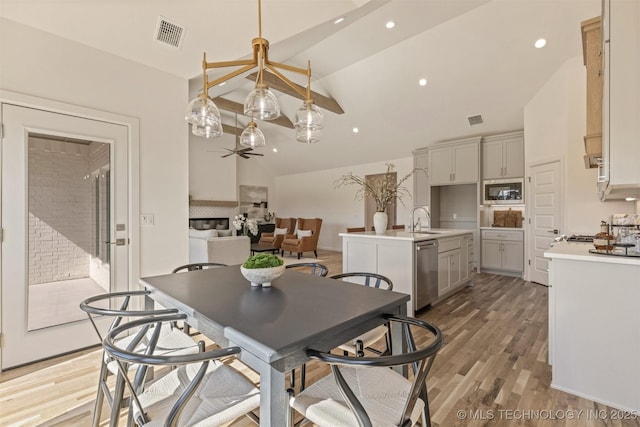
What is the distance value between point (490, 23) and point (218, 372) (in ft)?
16.8

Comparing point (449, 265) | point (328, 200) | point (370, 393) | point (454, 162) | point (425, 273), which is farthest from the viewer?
point (328, 200)

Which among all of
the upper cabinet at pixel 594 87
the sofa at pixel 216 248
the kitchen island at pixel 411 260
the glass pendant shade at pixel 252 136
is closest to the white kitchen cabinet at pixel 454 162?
the kitchen island at pixel 411 260

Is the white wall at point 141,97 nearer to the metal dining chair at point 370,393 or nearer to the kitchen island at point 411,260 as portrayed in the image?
the kitchen island at point 411,260

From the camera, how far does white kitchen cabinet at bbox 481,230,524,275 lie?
17.3ft

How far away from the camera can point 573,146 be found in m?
4.30

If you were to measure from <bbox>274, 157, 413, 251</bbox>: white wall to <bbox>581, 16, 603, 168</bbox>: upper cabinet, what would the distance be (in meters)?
5.24

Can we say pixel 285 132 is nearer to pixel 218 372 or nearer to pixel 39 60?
pixel 39 60

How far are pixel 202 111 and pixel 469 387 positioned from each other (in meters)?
2.51

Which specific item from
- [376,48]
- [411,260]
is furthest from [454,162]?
[411,260]

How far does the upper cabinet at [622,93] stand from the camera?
5.40 ft

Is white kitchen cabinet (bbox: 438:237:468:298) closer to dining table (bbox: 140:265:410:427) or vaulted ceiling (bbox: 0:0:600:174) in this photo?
dining table (bbox: 140:265:410:427)

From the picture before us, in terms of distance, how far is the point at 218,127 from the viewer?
6.62 ft

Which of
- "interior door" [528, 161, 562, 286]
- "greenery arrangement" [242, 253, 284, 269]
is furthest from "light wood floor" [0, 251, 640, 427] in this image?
"interior door" [528, 161, 562, 286]

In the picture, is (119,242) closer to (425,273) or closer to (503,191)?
(425,273)
